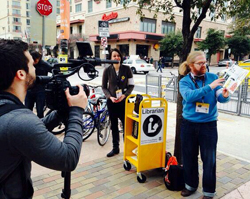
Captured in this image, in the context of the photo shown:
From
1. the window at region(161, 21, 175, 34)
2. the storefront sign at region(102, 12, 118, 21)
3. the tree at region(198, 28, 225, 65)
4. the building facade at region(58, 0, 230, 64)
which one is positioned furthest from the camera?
the window at region(161, 21, 175, 34)

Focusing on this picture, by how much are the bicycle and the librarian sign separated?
1.64 metres

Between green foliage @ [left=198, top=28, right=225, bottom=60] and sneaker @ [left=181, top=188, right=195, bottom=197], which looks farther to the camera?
green foliage @ [left=198, top=28, right=225, bottom=60]

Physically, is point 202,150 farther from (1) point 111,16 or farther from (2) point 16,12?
(2) point 16,12

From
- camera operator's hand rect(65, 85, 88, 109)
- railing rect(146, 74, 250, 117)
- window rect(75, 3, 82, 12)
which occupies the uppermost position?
window rect(75, 3, 82, 12)

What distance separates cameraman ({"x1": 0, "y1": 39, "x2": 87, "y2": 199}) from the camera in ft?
3.81

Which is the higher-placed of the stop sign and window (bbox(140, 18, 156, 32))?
window (bbox(140, 18, 156, 32))

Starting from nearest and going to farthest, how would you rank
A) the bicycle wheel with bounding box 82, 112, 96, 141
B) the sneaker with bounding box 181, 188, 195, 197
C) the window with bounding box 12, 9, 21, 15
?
the sneaker with bounding box 181, 188, 195, 197 → the bicycle wheel with bounding box 82, 112, 96, 141 → the window with bounding box 12, 9, 21, 15

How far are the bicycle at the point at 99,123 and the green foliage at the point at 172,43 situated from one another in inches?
1213

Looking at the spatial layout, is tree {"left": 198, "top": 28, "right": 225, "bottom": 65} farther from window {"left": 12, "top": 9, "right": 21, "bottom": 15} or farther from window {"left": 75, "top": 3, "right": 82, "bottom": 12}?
window {"left": 12, "top": 9, "right": 21, "bottom": 15}

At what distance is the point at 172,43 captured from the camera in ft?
115

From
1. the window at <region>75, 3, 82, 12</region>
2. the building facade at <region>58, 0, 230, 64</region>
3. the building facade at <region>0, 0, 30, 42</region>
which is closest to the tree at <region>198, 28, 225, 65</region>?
the building facade at <region>58, 0, 230, 64</region>

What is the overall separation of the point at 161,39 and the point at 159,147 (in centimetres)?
3643

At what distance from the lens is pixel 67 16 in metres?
21.2

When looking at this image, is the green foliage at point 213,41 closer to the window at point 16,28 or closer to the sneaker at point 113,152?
the sneaker at point 113,152
